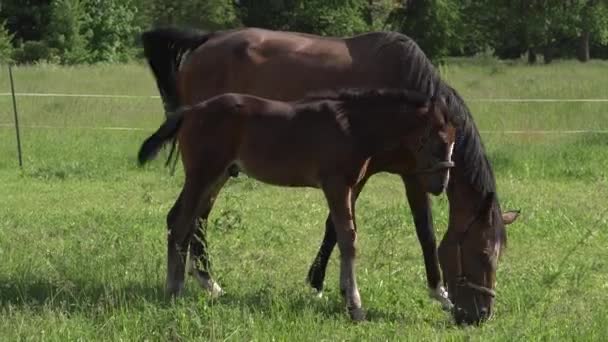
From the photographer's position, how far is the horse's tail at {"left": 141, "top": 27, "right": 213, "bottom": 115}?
7230 mm

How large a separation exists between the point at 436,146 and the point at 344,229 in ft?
2.23

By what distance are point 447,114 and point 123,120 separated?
34.2 feet

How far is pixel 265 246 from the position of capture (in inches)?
295

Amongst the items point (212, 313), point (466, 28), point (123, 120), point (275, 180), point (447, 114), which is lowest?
point (466, 28)

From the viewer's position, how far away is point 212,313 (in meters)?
4.81

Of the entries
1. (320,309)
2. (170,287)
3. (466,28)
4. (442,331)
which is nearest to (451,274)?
(442,331)

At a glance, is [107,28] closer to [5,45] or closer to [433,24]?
[5,45]

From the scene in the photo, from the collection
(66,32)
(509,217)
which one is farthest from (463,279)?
(66,32)

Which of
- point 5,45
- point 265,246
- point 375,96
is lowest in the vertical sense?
point 5,45

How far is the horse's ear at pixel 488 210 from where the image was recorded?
5164mm

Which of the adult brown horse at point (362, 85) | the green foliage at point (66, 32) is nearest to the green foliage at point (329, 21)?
the green foliage at point (66, 32)

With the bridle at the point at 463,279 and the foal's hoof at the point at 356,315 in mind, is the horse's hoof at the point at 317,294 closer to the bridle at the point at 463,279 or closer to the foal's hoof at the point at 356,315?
the foal's hoof at the point at 356,315

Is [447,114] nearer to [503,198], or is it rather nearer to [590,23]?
[503,198]

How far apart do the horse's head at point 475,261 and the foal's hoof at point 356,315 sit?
501 mm
